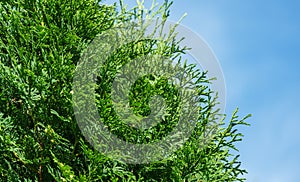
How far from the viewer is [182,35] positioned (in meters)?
7.83

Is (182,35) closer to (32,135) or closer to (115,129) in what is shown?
(115,129)

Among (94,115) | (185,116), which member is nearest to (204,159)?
(185,116)

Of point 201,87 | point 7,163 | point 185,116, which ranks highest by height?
point 201,87

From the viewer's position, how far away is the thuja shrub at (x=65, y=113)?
6.59 meters

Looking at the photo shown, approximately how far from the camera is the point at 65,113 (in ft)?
22.5

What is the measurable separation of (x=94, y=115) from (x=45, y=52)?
Answer: 1371mm

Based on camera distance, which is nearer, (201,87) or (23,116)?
(23,116)

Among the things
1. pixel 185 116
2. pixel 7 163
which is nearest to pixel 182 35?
pixel 185 116

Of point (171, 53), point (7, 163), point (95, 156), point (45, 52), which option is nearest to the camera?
point (95, 156)

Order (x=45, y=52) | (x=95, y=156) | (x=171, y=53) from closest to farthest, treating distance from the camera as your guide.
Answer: (x=95, y=156)
(x=45, y=52)
(x=171, y=53)

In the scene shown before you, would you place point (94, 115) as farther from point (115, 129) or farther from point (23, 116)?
point (23, 116)

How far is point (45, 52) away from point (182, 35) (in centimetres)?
245

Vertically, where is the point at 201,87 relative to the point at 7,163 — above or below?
above

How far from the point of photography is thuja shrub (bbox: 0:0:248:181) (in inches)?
259
